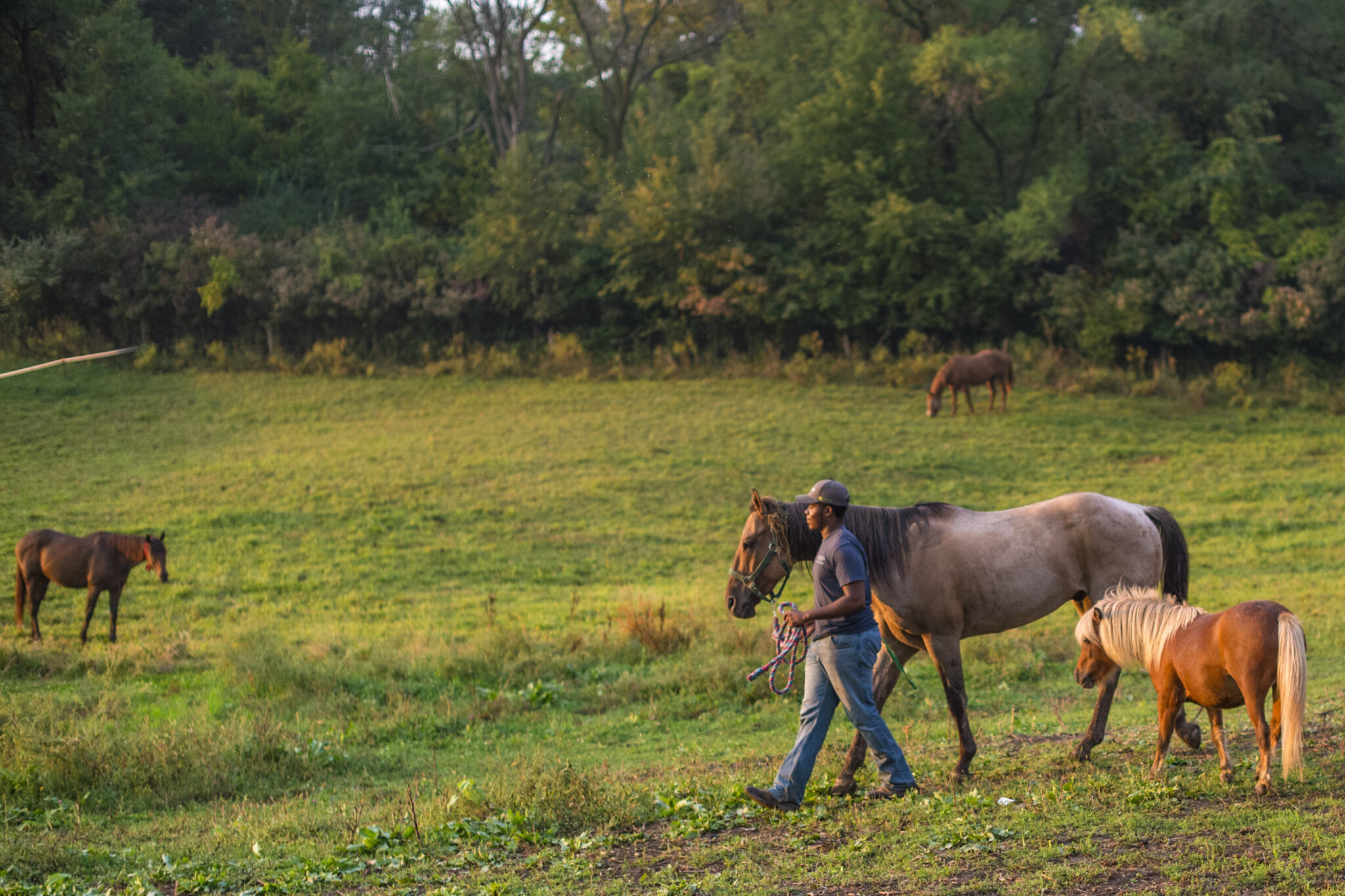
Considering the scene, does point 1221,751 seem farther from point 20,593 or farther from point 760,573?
point 20,593

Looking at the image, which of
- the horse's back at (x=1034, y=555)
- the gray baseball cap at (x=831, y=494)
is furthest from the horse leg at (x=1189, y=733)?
the gray baseball cap at (x=831, y=494)

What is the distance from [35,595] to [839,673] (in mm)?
11775

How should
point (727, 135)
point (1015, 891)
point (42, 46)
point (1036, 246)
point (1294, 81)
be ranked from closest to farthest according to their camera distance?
point (1015, 891), point (42, 46), point (1036, 246), point (1294, 81), point (727, 135)

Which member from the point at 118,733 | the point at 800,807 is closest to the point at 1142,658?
the point at 800,807

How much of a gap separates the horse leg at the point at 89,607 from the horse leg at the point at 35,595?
0.51m

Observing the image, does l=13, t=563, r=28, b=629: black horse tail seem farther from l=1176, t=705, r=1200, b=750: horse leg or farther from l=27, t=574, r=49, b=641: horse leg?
l=1176, t=705, r=1200, b=750: horse leg

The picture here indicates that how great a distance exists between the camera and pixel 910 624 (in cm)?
756

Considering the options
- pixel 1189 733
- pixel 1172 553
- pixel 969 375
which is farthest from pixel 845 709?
pixel 969 375

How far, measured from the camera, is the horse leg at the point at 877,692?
6766 millimetres

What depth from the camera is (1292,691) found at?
5.68m

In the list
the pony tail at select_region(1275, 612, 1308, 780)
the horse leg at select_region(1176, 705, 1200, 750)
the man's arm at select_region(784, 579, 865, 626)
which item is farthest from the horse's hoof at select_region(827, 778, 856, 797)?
the pony tail at select_region(1275, 612, 1308, 780)

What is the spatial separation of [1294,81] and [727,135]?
60.4 ft

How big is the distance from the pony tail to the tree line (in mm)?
27696

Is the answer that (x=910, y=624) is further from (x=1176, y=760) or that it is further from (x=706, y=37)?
(x=706, y=37)
